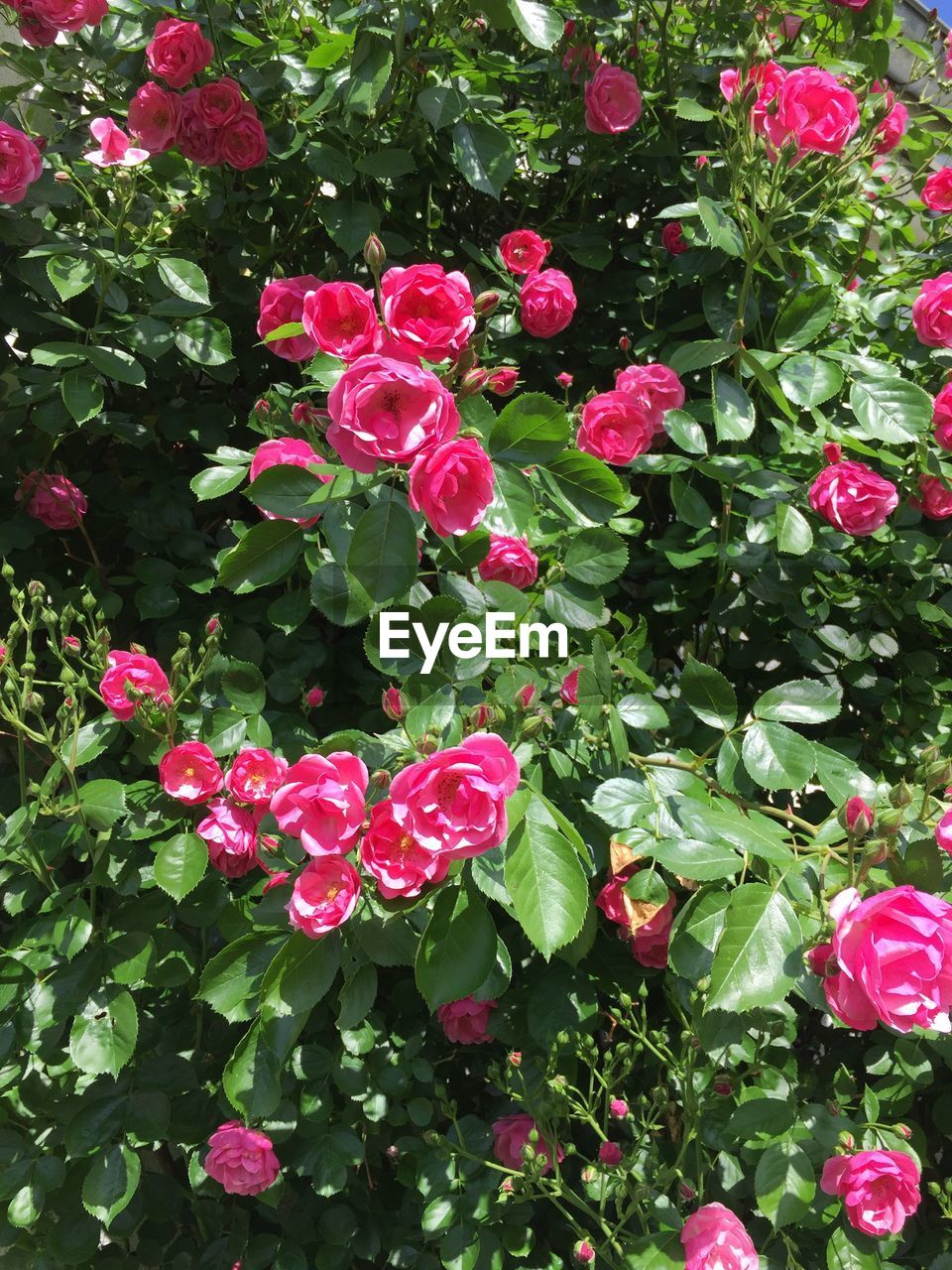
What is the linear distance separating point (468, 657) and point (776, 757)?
0.45 m

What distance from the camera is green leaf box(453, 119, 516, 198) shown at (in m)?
1.56

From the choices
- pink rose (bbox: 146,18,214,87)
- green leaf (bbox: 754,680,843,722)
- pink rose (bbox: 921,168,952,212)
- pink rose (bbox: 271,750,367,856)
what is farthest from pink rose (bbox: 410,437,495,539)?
pink rose (bbox: 921,168,952,212)

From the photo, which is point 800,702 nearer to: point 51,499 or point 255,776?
point 255,776

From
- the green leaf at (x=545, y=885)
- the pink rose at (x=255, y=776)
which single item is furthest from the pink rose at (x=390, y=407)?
the pink rose at (x=255, y=776)

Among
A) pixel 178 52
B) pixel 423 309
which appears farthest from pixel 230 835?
pixel 178 52

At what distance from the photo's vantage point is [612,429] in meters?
1.46

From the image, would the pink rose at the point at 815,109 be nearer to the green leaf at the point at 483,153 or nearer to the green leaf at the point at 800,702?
the green leaf at the point at 483,153

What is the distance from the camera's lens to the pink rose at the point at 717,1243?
4.03 feet

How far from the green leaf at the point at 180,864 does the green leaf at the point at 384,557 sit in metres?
0.58

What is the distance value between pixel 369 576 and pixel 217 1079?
3.55 ft

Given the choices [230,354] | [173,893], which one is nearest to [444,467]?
[173,893]

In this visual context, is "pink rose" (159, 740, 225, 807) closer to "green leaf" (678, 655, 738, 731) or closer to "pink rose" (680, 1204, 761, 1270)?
"green leaf" (678, 655, 738, 731)

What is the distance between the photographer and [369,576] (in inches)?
37.9

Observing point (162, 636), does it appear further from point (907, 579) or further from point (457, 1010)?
point (907, 579)
